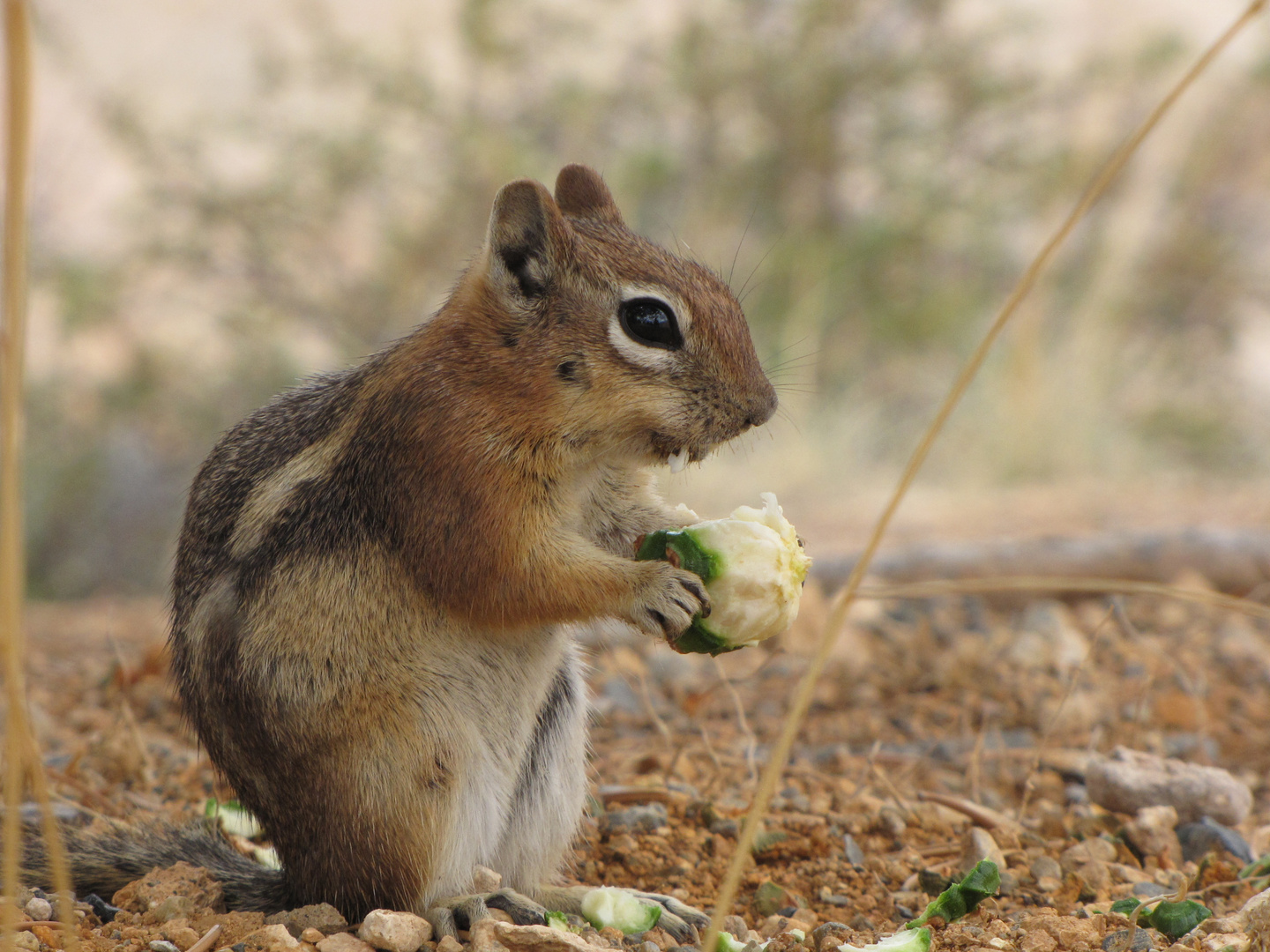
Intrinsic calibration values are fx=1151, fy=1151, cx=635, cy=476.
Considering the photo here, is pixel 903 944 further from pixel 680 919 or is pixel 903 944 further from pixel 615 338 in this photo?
pixel 615 338

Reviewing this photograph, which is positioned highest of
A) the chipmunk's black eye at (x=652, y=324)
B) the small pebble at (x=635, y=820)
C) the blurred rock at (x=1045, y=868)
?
the chipmunk's black eye at (x=652, y=324)

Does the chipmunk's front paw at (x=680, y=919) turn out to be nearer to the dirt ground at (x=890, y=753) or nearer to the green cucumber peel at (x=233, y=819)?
the dirt ground at (x=890, y=753)

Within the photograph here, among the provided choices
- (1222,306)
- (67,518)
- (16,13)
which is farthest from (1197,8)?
(16,13)

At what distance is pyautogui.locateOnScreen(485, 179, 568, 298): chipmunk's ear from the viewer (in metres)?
3.10

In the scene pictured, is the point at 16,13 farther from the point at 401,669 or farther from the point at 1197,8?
the point at 1197,8

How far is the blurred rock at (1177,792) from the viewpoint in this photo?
3.41 m

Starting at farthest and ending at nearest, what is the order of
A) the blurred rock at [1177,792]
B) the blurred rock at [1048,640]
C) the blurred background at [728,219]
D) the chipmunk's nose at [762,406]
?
the blurred background at [728,219], the blurred rock at [1048,640], the blurred rock at [1177,792], the chipmunk's nose at [762,406]

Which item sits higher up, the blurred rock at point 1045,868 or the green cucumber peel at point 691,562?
the green cucumber peel at point 691,562

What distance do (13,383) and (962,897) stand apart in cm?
231

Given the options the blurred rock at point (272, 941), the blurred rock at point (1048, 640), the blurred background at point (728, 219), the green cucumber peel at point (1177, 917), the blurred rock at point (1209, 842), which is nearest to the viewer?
the blurred rock at point (272, 941)

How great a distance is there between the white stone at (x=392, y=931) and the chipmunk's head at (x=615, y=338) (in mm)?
1206

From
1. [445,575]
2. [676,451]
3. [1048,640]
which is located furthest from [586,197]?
[1048,640]

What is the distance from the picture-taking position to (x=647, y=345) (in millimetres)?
3002

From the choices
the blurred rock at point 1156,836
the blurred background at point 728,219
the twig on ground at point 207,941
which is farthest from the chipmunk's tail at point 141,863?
the blurred background at point 728,219
